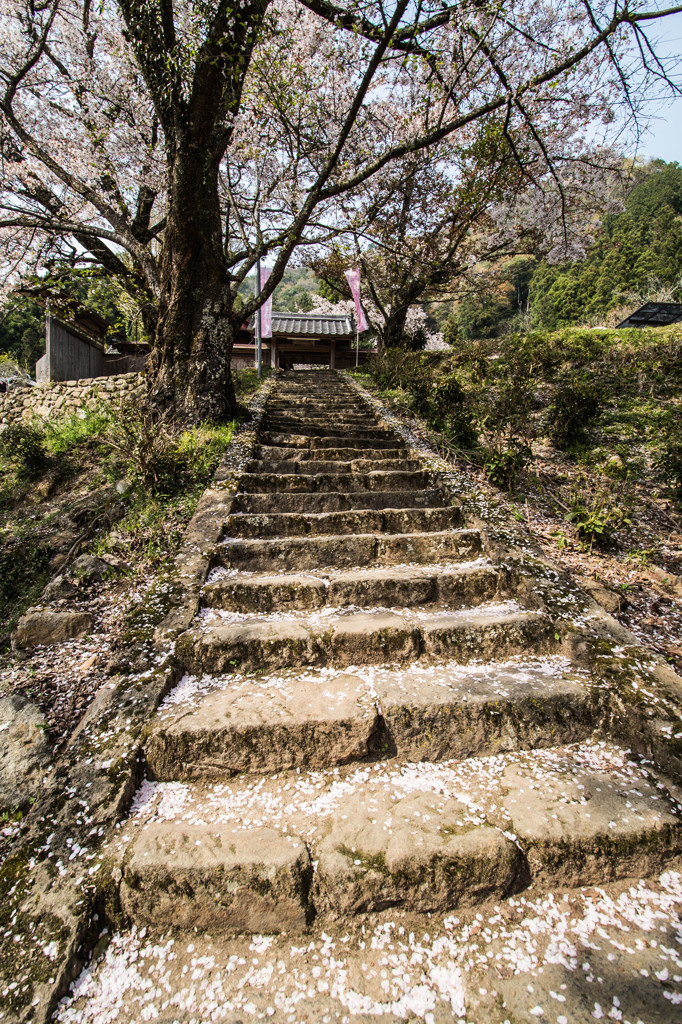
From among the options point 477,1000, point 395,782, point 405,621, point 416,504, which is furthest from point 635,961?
point 416,504

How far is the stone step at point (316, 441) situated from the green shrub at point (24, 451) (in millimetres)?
3173

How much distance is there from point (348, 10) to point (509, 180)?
373cm

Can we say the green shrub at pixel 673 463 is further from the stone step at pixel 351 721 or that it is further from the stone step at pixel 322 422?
the stone step at pixel 322 422

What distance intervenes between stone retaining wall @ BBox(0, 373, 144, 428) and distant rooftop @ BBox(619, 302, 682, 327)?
1334 cm

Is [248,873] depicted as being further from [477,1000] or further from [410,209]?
[410,209]

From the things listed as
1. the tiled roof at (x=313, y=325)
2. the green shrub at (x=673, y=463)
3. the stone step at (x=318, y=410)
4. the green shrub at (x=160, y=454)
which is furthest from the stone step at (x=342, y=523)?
the tiled roof at (x=313, y=325)

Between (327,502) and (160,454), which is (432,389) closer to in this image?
(327,502)

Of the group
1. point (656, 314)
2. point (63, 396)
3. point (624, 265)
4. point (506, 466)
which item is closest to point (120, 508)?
point (506, 466)

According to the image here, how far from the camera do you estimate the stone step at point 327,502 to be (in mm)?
3750

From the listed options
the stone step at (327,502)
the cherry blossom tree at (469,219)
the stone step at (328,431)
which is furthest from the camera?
the cherry blossom tree at (469,219)

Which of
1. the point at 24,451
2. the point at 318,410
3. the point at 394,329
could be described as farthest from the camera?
the point at 394,329

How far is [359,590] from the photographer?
2.82 m

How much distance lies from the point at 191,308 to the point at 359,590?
13.5 feet

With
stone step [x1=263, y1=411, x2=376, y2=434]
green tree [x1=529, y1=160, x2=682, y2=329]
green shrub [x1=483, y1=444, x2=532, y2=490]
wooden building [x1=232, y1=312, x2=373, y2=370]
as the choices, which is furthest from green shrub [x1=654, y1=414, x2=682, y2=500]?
green tree [x1=529, y1=160, x2=682, y2=329]
